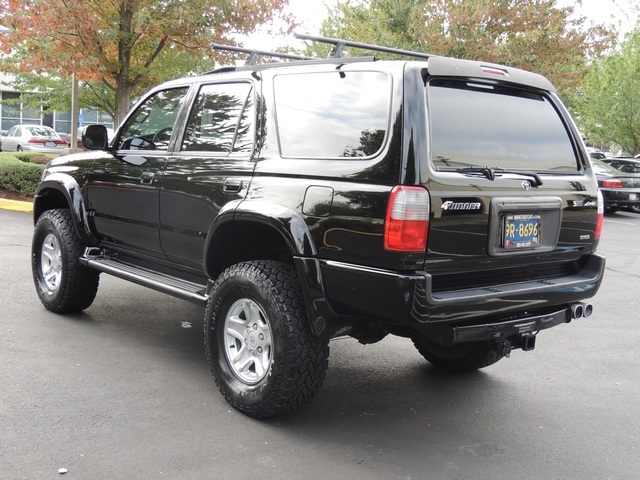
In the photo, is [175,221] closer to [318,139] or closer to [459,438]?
[318,139]

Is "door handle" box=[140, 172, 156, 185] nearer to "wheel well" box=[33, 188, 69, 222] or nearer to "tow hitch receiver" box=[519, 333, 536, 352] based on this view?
"wheel well" box=[33, 188, 69, 222]

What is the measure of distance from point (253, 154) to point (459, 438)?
2.05m

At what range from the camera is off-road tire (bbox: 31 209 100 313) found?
18.8ft

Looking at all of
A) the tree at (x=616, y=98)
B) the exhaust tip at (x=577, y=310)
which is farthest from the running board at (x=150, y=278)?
the tree at (x=616, y=98)

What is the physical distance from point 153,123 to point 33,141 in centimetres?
2717

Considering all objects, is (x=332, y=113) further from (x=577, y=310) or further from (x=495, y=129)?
(x=577, y=310)

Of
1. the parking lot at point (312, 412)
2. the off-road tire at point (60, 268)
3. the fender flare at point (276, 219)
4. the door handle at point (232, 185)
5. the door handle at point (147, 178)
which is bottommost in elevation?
the parking lot at point (312, 412)

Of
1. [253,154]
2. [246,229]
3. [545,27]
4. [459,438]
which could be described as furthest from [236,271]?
[545,27]

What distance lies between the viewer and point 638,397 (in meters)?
4.77

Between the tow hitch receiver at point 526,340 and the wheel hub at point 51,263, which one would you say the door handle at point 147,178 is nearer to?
the wheel hub at point 51,263

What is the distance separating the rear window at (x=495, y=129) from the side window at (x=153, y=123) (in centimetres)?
218

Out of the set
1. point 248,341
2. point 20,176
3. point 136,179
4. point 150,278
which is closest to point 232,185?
point 248,341

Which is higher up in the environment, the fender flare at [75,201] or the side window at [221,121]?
the side window at [221,121]

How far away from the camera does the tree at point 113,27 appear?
11930 millimetres
